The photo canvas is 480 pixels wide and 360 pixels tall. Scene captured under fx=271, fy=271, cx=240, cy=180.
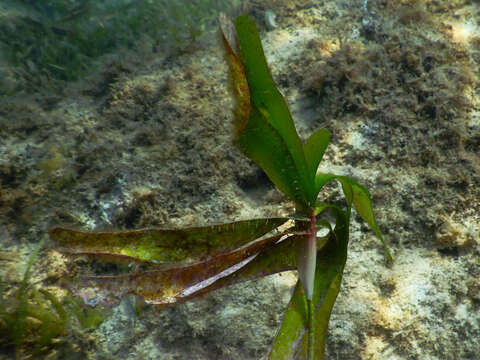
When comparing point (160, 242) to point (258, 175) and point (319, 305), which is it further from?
point (258, 175)

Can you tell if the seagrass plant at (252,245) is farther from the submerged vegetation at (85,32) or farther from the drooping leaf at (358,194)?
the submerged vegetation at (85,32)

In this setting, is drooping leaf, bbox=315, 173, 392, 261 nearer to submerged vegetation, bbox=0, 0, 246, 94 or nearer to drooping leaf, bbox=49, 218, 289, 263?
drooping leaf, bbox=49, 218, 289, 263

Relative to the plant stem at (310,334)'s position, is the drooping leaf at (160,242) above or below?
above

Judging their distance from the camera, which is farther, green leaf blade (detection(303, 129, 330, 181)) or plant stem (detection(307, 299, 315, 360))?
green leaf blade (detection(303, 129, 330, 181))

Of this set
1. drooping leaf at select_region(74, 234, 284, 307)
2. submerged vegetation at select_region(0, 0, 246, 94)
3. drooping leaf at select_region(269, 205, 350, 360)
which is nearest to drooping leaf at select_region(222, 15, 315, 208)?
drooping leaf at select_region(269, 205, 350, 360)

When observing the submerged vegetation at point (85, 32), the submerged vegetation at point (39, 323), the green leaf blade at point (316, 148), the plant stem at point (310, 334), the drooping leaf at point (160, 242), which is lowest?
the plant stem at point (310, 334)

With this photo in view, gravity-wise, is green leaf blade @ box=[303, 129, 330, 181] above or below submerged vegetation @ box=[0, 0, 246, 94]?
below

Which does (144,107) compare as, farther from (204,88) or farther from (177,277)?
(177,277)

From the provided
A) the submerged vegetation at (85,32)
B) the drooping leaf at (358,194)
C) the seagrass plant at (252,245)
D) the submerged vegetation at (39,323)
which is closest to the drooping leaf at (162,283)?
the seagrass plant at (252,245)

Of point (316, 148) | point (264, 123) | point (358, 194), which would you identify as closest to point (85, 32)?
point (264, 123)
